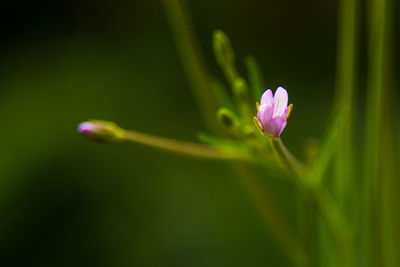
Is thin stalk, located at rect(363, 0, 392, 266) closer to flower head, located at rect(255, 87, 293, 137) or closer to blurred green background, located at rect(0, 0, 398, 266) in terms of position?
flower head, located at rect(255, 87, 293, 137)

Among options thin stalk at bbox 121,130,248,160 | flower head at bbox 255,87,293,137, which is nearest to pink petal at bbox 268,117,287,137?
flower head at bbox 255,87,293,137

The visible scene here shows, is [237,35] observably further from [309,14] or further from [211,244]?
[211,244]

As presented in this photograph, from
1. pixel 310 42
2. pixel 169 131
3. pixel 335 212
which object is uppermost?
pixel 310 42

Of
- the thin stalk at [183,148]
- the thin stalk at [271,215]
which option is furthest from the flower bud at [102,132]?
the thin stalk at [271,215]

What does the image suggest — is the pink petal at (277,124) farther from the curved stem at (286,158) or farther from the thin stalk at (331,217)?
the thin stalk at (331,217)

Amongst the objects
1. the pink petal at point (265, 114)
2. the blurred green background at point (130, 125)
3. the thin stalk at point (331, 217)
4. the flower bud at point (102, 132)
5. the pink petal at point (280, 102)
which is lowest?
the thin stalk at point (331, 217)

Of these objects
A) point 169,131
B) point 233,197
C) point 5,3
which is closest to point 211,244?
point 233,197

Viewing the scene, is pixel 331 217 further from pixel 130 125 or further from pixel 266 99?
pixel 130 125
